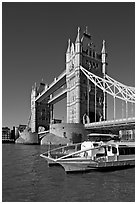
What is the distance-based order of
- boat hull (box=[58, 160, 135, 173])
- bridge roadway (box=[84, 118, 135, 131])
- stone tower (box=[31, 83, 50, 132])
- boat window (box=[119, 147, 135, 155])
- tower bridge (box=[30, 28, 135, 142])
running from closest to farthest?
boat hull (box=[58, 160, 135, 173]), boat window (box=[119, 147, 135, 155]), bridge roadway (box=[84, 118, 135, 131]), tower bridge (box=[30, 28, 135, 142]), stone tower (box=[31, 83, 50, 132])

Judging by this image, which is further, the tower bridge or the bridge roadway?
the tower bridge

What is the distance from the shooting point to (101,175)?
18031mm

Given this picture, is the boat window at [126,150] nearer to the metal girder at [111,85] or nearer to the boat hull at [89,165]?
the boat hull at [89,165]

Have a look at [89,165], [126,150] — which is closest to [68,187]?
[89,165]

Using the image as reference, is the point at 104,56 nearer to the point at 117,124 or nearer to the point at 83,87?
the point at 83,87

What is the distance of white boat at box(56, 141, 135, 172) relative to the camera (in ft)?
61.2

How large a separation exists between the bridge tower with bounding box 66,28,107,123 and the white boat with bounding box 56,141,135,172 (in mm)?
46811

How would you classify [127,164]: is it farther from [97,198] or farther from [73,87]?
[73,87]

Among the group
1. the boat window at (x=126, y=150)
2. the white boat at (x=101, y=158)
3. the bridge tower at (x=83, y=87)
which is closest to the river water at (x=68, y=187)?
the white boat at (x=101, y=158)

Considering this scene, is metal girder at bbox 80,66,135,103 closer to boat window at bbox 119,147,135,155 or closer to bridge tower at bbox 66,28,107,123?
bridge tower at bbox 66,28,107,123

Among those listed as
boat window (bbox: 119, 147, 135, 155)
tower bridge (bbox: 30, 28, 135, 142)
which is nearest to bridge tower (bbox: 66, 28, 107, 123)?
tower bridge (bbox: 30, 28, 135, 142)

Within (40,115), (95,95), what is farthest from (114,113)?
(40,115)

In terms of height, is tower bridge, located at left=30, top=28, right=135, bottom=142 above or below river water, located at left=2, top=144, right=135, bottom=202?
above

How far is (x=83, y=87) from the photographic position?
238ft
